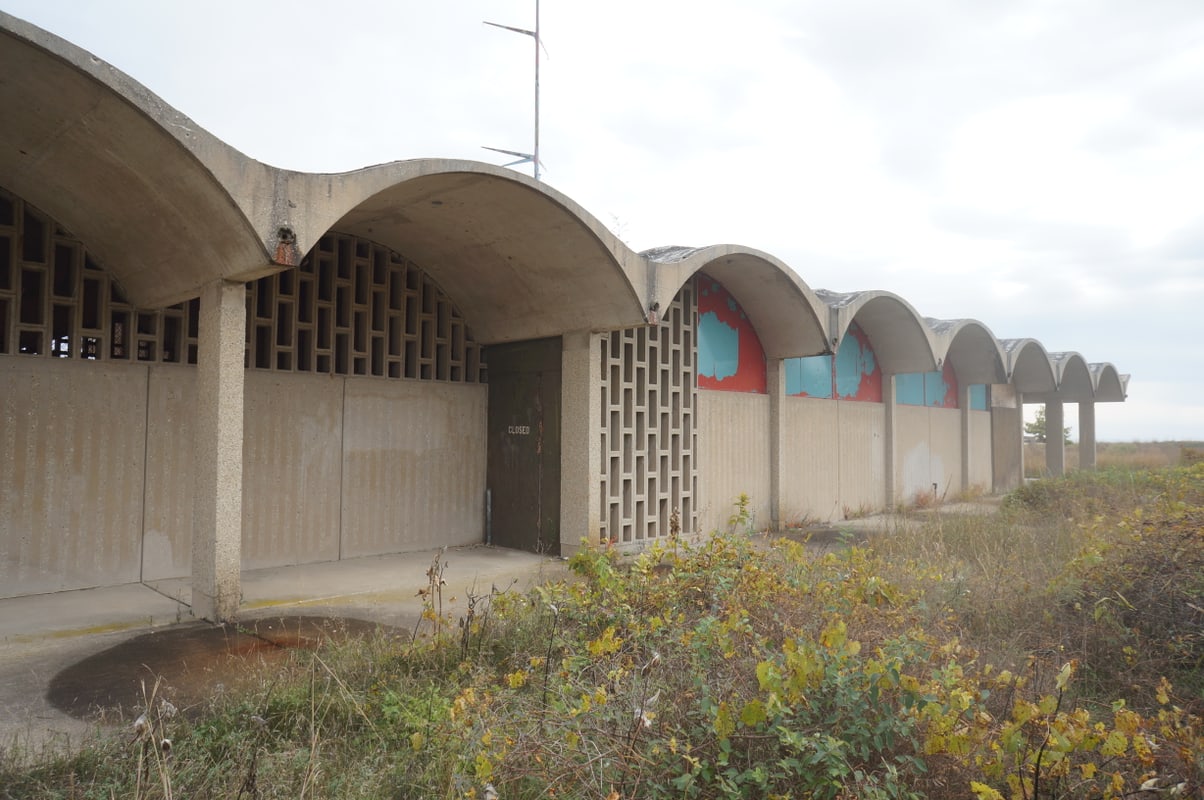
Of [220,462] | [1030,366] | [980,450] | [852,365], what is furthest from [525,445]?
[1030,366]

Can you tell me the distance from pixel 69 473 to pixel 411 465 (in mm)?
3503

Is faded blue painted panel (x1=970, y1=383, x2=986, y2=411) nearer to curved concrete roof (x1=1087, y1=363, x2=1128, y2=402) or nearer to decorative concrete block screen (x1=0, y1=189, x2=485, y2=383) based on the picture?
curved concrete roof (x1=1087, y1=363, x2=1128, y2=402)

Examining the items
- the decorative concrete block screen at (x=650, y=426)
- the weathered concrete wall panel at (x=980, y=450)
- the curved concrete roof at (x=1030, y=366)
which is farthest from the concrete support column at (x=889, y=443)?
the decorative concrete block screen at (x=650, y=426)

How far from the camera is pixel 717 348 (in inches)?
455

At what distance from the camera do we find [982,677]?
3.67m

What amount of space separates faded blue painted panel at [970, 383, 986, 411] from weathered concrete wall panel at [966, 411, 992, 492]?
127 millimetres

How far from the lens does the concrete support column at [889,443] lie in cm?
1541

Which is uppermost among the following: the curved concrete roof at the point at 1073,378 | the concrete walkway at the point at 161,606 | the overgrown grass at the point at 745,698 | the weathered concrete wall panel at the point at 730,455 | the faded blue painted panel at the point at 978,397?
the curved concrete roof at the point at 1073,378

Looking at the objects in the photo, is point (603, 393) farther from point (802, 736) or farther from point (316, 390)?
point (802, 736)

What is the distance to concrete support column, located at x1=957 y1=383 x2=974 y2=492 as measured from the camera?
18234 millimetres

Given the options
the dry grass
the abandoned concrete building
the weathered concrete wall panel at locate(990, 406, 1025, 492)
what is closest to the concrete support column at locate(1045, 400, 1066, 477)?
the dry grass

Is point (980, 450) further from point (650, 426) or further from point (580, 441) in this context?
point (580, 441)

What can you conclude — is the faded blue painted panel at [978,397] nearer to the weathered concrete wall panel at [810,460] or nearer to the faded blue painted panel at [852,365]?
the faded blue painted panel at [852,365]

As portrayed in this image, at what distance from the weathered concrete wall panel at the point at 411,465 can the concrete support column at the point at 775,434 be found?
4.60 m
